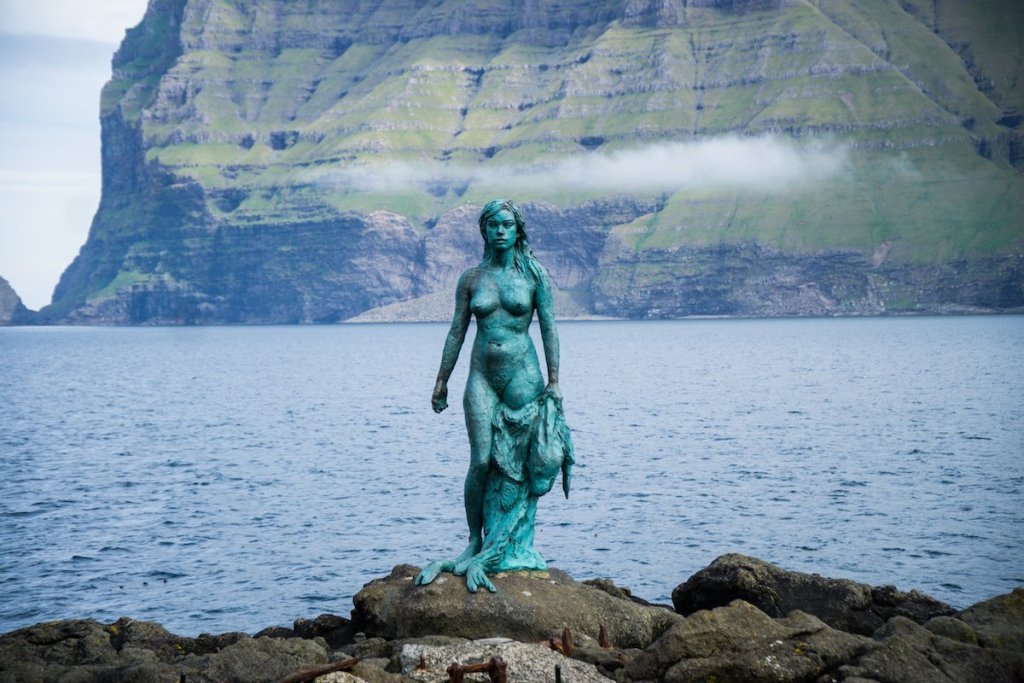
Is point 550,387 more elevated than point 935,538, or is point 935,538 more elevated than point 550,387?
point 550,387

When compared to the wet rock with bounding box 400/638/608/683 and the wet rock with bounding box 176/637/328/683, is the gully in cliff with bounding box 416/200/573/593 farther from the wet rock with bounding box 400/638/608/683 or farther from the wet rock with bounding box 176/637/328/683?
the wet rock with bounding box 400/638/608/683

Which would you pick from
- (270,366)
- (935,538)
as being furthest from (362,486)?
(270,366)

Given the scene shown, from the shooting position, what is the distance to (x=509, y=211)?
18797 millimetres

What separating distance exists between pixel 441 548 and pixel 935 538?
13.9 metres

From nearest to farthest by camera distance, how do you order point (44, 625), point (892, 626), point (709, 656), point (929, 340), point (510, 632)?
1. point (709, 656)
2. point (892, 626)
3. point (510, 632)
4. point (44, 625)
5. point (929, 340)

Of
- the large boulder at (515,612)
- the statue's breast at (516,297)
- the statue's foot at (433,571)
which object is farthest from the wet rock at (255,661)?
the statue's breast at (516,297)

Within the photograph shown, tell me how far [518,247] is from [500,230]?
0.63m

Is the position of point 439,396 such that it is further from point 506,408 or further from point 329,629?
point 329,629

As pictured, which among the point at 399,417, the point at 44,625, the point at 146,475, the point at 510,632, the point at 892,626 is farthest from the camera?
the point at 399,417

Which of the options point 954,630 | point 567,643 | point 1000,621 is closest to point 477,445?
point 567,643

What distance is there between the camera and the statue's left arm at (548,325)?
61.2 feet

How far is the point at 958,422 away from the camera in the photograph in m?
69.9

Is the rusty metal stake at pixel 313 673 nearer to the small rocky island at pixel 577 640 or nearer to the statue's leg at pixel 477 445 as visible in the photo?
the small rocky island at pixel 577 640

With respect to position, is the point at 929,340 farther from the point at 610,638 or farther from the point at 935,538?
the point at 610,638
